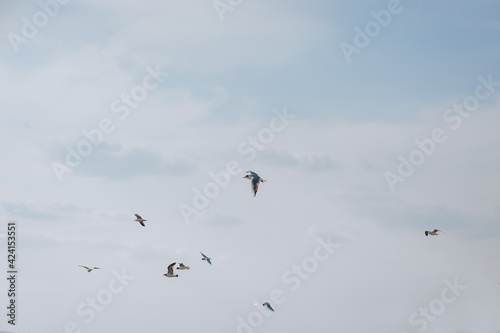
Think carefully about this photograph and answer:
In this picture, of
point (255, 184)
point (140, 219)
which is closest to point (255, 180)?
point (255, 184)

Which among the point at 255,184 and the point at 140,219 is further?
the point at 140,219

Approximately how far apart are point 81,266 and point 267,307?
28.7 metres

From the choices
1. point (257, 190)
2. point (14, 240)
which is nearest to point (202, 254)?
point (257, 190)

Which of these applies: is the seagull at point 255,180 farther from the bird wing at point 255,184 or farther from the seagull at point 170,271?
the seagull at point 170,271

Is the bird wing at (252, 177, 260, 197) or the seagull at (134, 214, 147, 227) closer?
the bird wing at (252, 177, 260, 197)

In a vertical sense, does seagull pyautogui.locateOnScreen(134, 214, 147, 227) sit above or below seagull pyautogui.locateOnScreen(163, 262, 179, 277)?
above

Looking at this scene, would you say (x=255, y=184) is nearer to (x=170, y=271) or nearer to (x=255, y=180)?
(x=255, y=180)

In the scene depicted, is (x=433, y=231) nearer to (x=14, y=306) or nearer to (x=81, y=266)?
(x=81, y=266)

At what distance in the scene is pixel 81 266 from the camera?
10281 cm

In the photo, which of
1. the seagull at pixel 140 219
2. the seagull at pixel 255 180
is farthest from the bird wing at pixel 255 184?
the seagull at pixel 140 219

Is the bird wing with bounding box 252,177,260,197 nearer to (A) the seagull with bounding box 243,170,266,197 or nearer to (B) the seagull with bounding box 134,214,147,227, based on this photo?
(A) the seagull with bounding box 243,170,266,197

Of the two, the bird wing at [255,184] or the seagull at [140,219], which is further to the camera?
the seagull at [140,219]

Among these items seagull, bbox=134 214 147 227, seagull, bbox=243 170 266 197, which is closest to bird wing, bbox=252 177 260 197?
seagull, bbox=243 170 266 197

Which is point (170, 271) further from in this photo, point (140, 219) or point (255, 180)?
point (255, 180)
